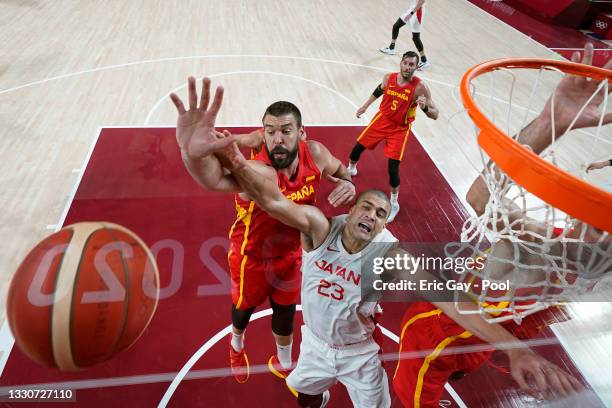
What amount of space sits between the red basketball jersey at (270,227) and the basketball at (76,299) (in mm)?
725

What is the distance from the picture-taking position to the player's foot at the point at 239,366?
258 centimetres

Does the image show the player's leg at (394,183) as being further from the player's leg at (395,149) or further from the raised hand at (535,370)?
the raised hand at (535,370)

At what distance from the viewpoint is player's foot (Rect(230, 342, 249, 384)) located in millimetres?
2584

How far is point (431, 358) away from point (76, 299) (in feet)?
5.23

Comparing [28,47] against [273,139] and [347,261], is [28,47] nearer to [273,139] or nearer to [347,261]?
[273,139]

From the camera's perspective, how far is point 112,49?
22.6ft

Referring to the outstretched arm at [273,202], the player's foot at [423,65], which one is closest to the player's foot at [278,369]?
the outstretched arm at [273,202]

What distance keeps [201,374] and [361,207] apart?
1543mm

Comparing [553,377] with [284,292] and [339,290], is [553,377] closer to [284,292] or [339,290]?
[339,290]

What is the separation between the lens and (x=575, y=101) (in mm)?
2139

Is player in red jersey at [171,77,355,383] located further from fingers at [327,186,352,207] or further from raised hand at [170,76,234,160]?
raised hand at [170,76,234,160]

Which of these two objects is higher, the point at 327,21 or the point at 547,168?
the point at 547,168

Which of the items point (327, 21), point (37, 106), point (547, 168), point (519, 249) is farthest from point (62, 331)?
point (327, 21)

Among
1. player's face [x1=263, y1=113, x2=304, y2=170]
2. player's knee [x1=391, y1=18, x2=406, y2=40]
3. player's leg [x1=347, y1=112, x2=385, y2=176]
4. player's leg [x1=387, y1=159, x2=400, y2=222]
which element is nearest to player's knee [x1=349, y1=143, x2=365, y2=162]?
player's leg [x1=347, y1=112, x2=385, y2=176]
